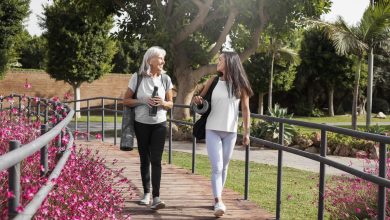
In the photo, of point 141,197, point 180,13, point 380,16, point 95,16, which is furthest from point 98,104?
point 141,197

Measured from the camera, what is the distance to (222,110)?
5645 mm

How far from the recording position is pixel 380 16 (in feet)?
71.8

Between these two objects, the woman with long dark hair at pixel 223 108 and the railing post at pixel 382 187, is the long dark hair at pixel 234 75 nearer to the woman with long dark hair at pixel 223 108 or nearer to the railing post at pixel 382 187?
the woman with long dark hair at pixel 223 108

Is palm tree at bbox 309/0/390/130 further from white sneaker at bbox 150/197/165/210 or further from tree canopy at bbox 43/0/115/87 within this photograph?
white sneaker at bbox 150/197/165/210

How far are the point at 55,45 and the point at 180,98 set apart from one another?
12.7 metres

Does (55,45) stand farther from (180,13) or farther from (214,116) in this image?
(214,116)

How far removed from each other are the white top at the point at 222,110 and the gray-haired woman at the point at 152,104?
56 cm

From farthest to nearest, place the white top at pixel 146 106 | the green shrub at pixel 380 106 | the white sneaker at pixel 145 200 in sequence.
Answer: the green shrub at pixel 380 106, the white sneaker at pixel 145 200, the white top at pixel 146 106

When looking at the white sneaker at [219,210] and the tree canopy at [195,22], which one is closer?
the white sneaker at [219,210]

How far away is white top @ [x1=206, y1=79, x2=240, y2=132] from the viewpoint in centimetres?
564

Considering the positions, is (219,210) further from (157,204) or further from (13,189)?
(13,189)

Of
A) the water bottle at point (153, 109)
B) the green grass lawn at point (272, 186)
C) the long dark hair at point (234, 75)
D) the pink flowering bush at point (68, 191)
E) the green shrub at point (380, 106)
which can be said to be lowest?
the green grass lawn at point (272, 186)

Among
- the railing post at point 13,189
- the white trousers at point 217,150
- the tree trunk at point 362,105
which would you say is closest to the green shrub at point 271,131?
the white trousers at point 217,150

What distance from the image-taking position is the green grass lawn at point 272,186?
297 inches
